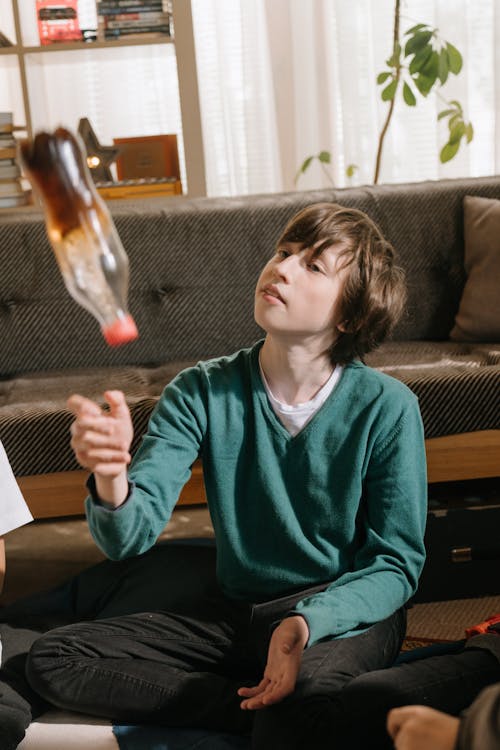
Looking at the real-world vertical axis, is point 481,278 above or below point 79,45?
below

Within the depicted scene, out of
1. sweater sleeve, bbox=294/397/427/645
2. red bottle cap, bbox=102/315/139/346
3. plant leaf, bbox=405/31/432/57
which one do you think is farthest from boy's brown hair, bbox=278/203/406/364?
plant leaf, bbox=405/31/432/57

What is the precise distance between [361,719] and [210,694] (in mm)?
243

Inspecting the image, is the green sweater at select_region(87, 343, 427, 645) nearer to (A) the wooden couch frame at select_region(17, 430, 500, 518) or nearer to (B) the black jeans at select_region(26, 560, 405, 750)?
(B) the black jeans at select_region(26, 560, 405, 750)

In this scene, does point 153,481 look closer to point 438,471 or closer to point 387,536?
point 387,536

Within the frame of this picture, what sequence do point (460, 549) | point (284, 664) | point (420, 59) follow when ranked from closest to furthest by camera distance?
1. point (284, 664)
2. point (460, 549)
3. point (420, 59)

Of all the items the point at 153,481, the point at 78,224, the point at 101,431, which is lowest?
the point at 153,481

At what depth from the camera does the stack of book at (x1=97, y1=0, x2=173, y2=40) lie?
3.18 metres

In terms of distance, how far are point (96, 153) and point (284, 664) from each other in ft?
7.25

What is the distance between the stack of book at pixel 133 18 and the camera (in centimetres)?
318

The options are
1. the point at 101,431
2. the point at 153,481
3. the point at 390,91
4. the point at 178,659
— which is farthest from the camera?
the point at 390,91

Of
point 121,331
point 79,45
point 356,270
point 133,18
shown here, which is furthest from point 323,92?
point 121,331

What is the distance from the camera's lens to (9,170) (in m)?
3.06

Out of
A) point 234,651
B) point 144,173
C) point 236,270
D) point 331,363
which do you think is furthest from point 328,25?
point 234,651

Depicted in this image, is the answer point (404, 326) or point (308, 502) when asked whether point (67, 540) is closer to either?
point (404, 326)
